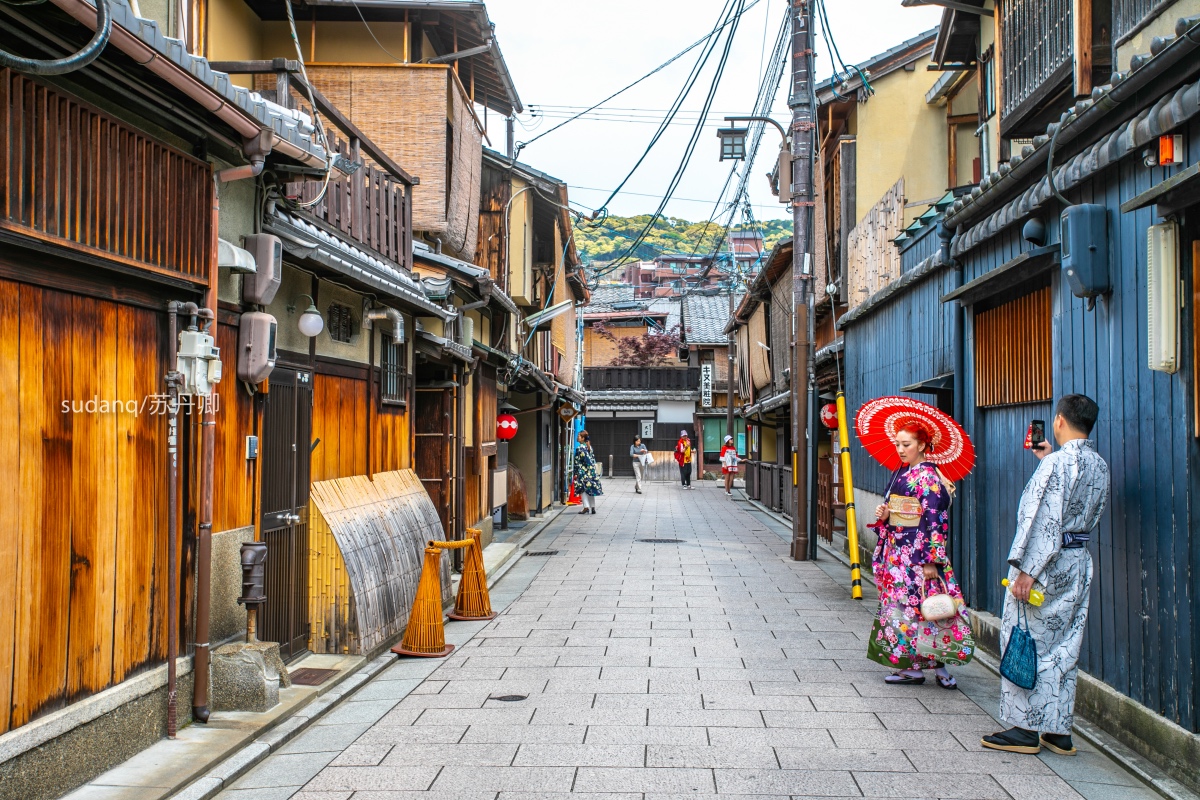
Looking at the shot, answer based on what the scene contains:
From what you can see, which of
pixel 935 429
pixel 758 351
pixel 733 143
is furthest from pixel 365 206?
pixel 758 351

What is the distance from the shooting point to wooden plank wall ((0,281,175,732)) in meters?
4.87

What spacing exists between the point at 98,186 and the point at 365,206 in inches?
201

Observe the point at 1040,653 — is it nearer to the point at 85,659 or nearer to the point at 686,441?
the point at 85,659

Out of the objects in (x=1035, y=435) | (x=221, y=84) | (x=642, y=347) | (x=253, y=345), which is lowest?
(x=1035, y=435)

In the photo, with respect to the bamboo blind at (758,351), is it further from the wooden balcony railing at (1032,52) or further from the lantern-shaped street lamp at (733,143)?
the wooden balcony railing at (1032,52)

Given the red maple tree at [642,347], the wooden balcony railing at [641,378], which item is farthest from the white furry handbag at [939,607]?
the red maple tree at [642,347]

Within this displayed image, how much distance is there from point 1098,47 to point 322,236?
22.1ft

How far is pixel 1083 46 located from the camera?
8.10 m

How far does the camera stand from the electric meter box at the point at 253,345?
24.4 ft

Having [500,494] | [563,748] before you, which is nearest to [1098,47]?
[563,748]

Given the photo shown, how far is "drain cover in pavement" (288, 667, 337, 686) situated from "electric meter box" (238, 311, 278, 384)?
2521 millimetres

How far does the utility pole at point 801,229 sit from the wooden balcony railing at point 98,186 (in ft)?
39.1

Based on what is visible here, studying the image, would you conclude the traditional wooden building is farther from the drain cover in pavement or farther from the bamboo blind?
the bamboo blind

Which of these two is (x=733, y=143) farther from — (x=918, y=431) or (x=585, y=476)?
(x=585, y=476)
